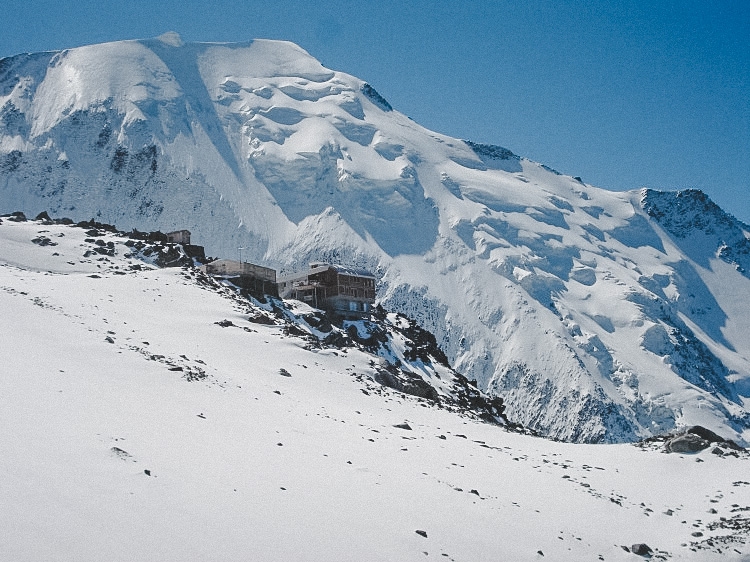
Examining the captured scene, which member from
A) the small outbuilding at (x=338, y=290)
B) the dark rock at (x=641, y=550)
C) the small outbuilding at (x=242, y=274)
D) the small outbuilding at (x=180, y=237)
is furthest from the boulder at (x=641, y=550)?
the small outbuilding at (x=180, y=237)

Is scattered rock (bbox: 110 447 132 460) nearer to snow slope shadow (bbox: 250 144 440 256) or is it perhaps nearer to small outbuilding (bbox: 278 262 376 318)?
small outbuilding (bbox: 278 262 376 318)

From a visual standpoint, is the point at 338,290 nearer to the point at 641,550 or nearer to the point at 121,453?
the point at 641,550

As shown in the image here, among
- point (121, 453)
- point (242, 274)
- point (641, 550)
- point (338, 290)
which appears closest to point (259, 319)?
point (242, 274)

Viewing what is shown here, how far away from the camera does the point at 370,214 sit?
16250 cm

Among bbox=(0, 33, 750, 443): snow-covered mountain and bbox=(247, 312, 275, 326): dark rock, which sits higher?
bbox=(0, 33, 750, 443): snow-covered mountain

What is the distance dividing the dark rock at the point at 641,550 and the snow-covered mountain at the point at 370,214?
12197 centimetres

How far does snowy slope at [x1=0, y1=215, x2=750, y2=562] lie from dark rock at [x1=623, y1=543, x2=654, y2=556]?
0.87 ft

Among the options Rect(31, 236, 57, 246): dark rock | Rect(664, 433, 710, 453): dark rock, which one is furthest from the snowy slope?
Rect(31, 236, 57, 246): dark rock

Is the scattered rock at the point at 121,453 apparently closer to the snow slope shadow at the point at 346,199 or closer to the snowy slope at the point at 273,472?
the snowy slope at the point at 273,472

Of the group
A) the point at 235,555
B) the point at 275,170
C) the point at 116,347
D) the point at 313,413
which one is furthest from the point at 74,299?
the point at 275,170

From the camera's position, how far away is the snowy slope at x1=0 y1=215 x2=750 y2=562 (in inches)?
378

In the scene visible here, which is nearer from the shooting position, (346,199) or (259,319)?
(259,319)

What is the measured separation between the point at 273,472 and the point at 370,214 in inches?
5919

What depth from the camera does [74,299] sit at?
34.4 m
